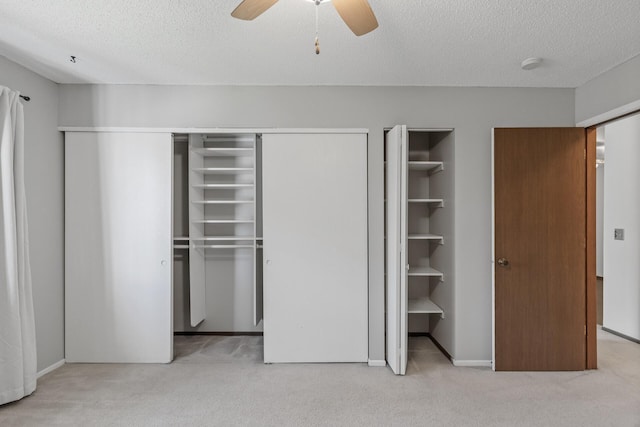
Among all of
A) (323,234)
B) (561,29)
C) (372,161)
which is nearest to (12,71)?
(323,234)

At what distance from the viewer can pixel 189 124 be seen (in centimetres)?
312

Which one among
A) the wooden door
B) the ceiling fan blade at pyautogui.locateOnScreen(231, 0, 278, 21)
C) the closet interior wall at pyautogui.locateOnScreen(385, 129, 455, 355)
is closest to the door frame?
the wooden door

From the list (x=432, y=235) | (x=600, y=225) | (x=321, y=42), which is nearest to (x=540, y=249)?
(x=432, y=235)

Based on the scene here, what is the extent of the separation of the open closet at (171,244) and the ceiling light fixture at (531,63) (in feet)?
4.36

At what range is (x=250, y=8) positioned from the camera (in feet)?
5.20

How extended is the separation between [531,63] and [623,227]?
98.5 inches

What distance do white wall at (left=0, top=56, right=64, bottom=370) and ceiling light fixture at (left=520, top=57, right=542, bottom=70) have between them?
12.8ft

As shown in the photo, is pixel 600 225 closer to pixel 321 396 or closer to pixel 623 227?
pixel 623 227

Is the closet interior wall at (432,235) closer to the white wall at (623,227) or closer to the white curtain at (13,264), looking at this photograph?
the white wall at (623,227)

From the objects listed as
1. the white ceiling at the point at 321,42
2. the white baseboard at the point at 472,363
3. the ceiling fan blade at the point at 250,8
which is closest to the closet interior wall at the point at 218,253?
the white ceiling at the point at 321,42

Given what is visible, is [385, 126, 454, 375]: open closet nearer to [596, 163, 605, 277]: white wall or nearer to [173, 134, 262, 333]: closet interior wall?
[173, 134, 262, 333]: closet interior wall

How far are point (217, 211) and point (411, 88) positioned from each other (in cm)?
239

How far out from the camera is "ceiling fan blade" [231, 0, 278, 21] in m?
1.54

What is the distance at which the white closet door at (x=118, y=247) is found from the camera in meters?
3.10
